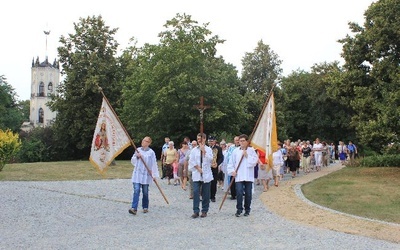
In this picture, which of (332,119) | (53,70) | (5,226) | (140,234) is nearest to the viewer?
(140,234)

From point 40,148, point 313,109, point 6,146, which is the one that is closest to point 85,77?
point 40,148

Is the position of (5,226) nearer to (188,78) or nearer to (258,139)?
(258,139)

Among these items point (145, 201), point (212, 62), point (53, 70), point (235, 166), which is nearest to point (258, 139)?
point (235, 166)

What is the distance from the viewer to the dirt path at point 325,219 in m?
10.0

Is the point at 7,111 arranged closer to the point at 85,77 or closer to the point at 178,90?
the point at 85,77

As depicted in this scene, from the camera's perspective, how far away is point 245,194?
12.3 m

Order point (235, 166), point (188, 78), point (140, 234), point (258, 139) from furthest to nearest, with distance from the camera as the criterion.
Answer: point (188, 78), point (258, 139), point (235, 166), point (140, 234)

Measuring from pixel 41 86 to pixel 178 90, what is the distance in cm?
7790

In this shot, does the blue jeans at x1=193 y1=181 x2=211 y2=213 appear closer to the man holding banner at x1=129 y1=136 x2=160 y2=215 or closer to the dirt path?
the man holding banner at x1=129 y1=136 x2=160 y2=215

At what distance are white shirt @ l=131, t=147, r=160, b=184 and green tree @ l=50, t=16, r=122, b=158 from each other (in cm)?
3316

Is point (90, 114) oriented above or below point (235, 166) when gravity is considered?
above

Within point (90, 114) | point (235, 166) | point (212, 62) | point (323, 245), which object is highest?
point (212, 62)

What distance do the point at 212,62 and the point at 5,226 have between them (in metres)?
35.0

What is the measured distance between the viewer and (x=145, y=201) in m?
12.7
